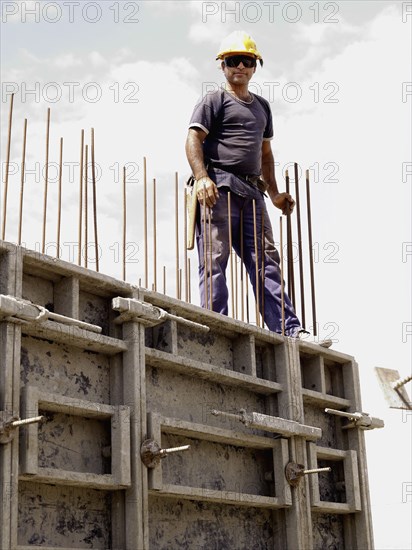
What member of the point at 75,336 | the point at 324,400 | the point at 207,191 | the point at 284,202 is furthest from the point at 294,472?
the point at 284,202

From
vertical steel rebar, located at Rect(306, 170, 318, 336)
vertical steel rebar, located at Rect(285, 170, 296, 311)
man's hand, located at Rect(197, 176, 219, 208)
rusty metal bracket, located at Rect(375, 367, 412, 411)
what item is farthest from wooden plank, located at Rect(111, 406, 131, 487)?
rusty metal bracket, located at Rect(375, 367, 412, 411)

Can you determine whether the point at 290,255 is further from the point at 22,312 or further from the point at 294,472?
the point at 22,312

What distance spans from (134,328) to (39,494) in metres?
1.29

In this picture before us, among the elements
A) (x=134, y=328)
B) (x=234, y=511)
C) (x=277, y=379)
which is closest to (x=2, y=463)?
(x=134, y=328)

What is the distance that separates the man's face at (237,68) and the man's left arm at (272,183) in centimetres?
73

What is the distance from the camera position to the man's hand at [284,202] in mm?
9141

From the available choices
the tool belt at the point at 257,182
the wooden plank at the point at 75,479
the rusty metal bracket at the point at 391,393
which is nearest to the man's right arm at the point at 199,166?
the tool belt at the point at 257,182

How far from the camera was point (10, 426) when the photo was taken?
518 cm

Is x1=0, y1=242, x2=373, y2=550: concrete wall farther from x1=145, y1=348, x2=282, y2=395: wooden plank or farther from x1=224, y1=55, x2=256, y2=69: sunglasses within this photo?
x1=224, y1=55, x2=256, y2=69: sunglasses

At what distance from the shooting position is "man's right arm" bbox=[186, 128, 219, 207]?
8.09 metres

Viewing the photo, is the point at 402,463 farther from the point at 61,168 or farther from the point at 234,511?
the point at 61,168

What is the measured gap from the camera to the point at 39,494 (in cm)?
552

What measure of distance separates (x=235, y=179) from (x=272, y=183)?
36.2 inches

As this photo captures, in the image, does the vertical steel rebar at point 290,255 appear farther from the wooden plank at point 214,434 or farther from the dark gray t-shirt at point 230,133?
the wooden plank at point 214,434
